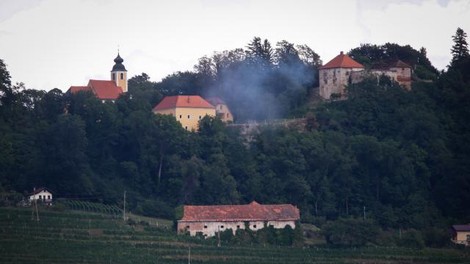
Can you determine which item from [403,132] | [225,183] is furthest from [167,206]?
[403,132]

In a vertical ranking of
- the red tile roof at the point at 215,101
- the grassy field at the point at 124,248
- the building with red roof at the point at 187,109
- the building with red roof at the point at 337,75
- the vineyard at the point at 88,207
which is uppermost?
the building with red roof at the point at 337,75

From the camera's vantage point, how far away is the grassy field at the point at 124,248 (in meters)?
69.9

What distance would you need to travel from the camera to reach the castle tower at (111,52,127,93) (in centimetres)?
9350

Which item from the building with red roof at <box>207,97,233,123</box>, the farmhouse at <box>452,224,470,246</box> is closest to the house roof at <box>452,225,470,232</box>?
the farmhouse at <box>452,224,470,246</box>

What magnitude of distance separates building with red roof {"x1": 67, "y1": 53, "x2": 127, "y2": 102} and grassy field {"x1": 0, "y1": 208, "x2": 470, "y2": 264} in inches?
607

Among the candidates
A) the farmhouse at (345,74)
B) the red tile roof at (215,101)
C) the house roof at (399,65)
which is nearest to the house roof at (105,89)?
the red tile roof at (215,101)

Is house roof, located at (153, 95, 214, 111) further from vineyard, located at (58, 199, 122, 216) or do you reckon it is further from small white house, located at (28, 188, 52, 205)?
small white house, located at (28, 188, 52, 205)

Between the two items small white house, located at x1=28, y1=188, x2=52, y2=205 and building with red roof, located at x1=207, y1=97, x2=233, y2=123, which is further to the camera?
building with red roof, located at x1=207, y1=97, x2=233, y2=123

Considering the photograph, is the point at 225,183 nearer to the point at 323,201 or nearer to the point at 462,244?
the point at 323,201

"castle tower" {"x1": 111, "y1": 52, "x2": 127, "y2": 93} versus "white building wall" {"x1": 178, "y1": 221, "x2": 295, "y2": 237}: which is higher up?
"castle tower" {"x1": 111, "y1": 52, "x2": 127, "y2": 93}

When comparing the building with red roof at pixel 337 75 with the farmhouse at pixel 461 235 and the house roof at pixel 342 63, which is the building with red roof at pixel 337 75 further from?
the farmhouse at pixel 461 235

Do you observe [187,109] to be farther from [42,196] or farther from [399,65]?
[42,196]

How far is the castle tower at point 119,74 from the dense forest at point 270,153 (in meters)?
1.17

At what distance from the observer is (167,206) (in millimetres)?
80750
